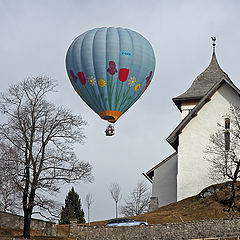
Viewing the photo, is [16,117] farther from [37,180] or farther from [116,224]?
[116,224]

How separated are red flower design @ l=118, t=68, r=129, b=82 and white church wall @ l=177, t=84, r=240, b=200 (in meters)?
10.2

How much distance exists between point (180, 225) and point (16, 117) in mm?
12830

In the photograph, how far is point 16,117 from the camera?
3719 centimetres

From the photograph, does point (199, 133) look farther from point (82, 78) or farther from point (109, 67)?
point (82, 78)

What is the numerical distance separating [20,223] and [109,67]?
506 inches

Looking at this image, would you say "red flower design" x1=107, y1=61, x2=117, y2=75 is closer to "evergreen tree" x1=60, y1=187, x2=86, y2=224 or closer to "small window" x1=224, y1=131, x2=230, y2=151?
"small window" x1=224, y1=131, x2=230, y2=151

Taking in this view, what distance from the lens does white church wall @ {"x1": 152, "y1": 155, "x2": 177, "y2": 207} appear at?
54312mm

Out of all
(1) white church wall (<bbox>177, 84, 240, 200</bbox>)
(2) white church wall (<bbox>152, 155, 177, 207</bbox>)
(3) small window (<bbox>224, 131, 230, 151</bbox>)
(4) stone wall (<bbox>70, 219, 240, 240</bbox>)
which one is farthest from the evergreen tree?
(4) stone wall (<bbox>70, 219, 240, 240</bbox>)

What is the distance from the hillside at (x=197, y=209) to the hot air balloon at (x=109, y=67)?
7988mm

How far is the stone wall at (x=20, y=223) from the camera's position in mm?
39688

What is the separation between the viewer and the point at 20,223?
40.8 meters

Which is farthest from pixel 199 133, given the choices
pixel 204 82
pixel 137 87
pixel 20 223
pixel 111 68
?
pixel 20 223

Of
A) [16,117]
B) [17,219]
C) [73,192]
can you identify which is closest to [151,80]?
[16,117]

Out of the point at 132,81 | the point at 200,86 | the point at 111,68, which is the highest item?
the point at 200,86
